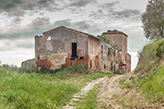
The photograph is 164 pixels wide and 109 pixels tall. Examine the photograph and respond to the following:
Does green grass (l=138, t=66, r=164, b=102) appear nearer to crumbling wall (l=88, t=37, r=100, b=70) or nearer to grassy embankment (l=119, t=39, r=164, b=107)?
grassy embankment (l=119, t=39, r=164, b=107)

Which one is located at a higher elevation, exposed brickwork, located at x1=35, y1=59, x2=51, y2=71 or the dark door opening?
the dark door opening

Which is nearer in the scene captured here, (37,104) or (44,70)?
(37,104)

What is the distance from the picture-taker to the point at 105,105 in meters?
7.13

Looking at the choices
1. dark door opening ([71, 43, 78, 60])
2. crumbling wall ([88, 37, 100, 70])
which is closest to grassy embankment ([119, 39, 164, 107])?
crumbling wall ([88, 37, 100, 70])

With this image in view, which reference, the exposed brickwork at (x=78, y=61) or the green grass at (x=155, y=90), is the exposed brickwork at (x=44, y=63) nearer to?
the exposed brickwork at (x=78, y=61)

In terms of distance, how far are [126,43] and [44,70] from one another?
80.7ft

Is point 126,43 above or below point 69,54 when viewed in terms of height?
above

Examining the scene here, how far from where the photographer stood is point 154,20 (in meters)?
22.3

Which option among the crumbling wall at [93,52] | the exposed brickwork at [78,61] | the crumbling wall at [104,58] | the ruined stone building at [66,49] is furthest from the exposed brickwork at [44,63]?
the crumbling wall at [104,58]

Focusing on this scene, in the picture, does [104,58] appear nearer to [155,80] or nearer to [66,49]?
[66,49]

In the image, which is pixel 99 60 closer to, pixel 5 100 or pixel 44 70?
pixel 44 70

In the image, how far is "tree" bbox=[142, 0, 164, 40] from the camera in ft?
72.2

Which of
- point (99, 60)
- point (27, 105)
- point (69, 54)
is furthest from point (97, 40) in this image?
point (27, 105)

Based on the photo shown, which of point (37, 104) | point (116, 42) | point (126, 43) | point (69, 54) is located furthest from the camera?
point (126, 43)
